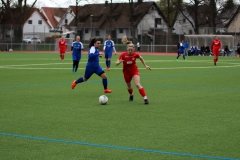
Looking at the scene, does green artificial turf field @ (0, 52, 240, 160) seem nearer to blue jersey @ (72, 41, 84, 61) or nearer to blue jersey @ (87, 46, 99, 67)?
blue jersey @ (87, 46, 99, 67)

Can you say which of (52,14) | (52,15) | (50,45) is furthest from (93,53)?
(52,14)

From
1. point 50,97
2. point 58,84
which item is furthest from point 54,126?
point 58,84

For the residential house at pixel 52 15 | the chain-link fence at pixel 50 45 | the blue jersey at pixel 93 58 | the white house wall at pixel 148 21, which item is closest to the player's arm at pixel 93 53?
the blue jersey at pixel 93 58

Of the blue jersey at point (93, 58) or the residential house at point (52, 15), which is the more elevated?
the residential house at point (52, 15)

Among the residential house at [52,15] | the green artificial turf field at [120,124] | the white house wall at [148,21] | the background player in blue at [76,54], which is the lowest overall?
the green artificial turf field at [120,124]

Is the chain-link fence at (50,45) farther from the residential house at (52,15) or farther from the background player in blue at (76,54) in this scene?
the residential house at (52,15)

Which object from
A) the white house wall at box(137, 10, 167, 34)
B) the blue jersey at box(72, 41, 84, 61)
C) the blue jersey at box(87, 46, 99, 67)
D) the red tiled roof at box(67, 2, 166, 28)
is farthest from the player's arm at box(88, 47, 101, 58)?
the white house wall at box(137, 10, 167, 34)

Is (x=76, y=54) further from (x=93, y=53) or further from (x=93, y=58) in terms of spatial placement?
(x=93, y=58)

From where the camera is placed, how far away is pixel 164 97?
1459 centimetres


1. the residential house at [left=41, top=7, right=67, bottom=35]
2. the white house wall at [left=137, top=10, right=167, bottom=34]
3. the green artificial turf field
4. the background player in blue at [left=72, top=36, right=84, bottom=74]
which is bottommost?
the green artificial turf field

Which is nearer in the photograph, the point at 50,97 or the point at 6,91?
the point at 50,97

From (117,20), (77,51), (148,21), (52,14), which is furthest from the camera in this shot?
(52,14)

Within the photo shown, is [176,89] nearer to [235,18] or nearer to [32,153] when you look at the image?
[32,153]

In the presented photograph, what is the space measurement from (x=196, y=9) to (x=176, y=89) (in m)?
62.3
